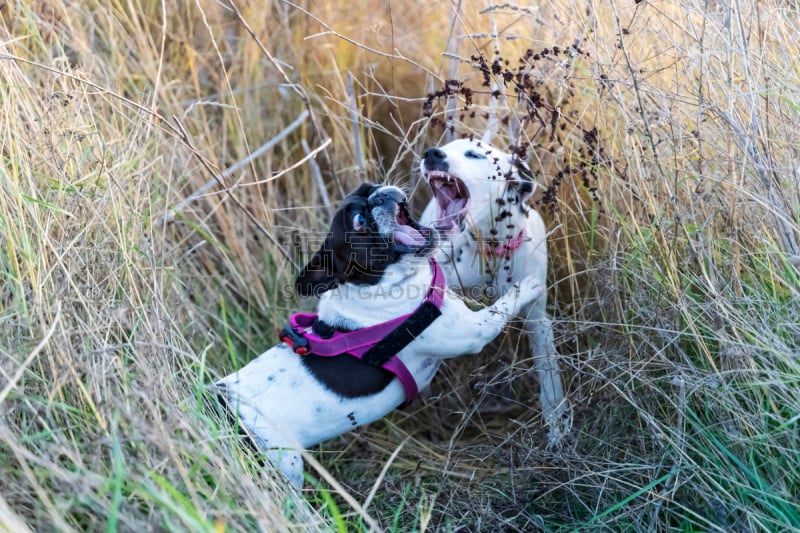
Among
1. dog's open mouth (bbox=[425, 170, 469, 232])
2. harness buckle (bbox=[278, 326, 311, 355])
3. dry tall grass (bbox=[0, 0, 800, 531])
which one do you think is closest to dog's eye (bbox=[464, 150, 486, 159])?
dog's open mouth (bbox=[425, 170, 469, 232])

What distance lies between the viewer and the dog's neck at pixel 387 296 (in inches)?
131

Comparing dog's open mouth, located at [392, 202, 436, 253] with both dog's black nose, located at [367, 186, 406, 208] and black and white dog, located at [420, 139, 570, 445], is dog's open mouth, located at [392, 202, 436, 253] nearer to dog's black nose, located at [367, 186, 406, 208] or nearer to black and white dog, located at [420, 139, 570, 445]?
dog's black nose, located at [367, 186, 406, 208]

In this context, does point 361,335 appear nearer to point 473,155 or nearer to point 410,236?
point 410,236

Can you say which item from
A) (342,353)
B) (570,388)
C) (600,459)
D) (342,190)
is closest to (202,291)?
(342,190)

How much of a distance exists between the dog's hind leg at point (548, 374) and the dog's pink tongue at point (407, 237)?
0.58 meters

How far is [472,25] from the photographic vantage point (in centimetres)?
482

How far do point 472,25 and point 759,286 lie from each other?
2643mm

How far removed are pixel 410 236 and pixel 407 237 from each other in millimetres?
17

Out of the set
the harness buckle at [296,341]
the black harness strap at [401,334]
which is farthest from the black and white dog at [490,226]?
the harness buckle at [296,341]

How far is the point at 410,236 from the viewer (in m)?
3.37

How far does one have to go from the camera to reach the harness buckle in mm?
3242

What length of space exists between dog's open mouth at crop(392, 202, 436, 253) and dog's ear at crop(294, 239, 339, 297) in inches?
11.6

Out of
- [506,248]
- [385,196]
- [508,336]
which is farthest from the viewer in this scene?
[508,336]

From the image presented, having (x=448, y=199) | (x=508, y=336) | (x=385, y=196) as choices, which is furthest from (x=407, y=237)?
(x=508, y=336)
